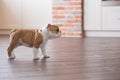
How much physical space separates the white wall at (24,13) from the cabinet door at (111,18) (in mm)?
946

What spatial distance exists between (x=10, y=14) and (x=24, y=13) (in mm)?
Answer: 256

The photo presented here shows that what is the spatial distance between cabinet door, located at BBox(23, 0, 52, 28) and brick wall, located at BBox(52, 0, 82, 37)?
8.5 inches

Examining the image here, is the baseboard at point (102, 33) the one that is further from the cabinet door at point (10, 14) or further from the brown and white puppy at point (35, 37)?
the brown and white puppy at point (35, 37)

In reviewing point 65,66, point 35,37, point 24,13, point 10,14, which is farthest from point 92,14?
point 65,66

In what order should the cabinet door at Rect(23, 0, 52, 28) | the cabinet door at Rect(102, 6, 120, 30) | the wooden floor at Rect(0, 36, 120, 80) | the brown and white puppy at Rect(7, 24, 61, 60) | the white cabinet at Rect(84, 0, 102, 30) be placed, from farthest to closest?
the cabinet door at Rect(23, 0, 52, 28) → the white cabinet at Rect(84, 0, 102, 30) → the cabinet door at Rect(102, 6, 120, 30) → the brown and white puppy at Rect(7, 24, 61, 60) → the wooden floor at Rect(0, 36, 120, 80)

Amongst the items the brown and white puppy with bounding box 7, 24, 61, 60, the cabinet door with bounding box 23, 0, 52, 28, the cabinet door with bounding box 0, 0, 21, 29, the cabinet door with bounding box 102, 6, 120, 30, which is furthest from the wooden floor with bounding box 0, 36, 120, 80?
the cabinet door with bounding box 0, 0, 21, 29

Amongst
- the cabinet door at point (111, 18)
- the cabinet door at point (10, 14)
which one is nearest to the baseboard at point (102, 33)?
the cabinet door at point (111, 18)

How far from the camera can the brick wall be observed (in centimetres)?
498

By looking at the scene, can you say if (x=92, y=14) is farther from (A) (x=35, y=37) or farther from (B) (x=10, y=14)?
(A) (x=35, y=37)

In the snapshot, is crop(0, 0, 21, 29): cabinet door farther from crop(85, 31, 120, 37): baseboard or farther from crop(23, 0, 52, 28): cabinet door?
crop(85, 31, 120, 37): baseboard

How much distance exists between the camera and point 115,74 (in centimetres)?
215

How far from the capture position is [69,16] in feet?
16.5

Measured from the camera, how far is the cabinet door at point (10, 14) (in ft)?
17.4

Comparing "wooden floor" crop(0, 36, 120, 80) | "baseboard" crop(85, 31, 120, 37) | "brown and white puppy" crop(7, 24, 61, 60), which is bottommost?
"wooden floor" crop(0, 36, 120, 80)
